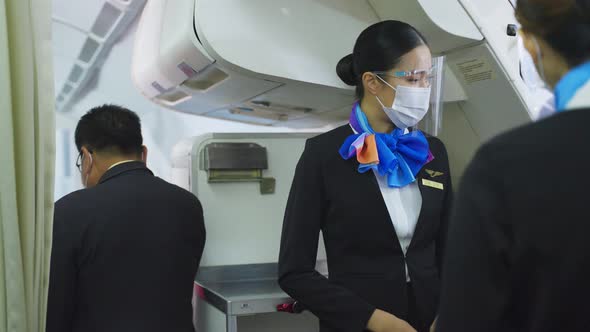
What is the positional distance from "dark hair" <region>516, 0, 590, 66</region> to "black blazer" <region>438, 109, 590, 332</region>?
107mm

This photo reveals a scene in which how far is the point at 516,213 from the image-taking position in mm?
840

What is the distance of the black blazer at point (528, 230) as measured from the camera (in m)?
0.81

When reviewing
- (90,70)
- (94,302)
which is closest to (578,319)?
(94,302)

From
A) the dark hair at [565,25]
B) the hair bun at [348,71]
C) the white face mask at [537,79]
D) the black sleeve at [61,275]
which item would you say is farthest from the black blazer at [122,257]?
the dark hair at [565,25]

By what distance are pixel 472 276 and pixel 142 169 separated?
1.51 m

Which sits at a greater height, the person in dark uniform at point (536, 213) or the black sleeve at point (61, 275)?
the person in dark uniform at point (536, 213)

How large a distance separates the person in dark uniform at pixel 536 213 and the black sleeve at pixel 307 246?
2.60 ft

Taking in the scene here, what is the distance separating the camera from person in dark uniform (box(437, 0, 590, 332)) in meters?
0.82

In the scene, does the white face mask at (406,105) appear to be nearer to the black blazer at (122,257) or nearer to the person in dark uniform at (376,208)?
the person in dark uniform at (376,208)

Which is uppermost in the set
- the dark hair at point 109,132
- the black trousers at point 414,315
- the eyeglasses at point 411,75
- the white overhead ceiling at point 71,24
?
the white overhead ceiling at point 71,24

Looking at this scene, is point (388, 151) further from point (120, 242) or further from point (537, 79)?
point (120, 242)

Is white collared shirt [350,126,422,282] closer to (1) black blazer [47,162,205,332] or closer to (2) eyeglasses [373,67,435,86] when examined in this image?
(2) eyeglasses [373,67,435,86]

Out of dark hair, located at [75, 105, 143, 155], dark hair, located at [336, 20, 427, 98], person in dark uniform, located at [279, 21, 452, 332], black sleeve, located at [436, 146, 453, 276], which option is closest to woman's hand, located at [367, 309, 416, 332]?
person in dark uniform, located at [279, 21, 452, 332]

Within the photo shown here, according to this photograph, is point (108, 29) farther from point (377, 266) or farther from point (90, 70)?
point (377, 266)
